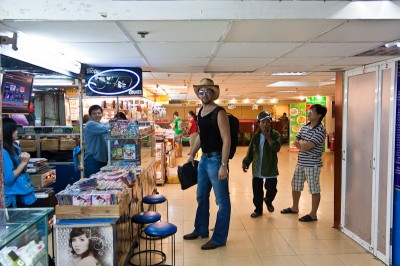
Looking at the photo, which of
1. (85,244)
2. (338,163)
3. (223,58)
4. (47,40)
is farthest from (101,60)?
(338,163)

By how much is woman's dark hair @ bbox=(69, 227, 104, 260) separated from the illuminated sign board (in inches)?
96.6

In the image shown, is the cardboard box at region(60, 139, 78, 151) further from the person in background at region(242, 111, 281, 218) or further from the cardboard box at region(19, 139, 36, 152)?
the person in background at region(242, 111, 281, 218)

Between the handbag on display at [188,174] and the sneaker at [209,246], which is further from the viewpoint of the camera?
the handbag on display at [188,174]

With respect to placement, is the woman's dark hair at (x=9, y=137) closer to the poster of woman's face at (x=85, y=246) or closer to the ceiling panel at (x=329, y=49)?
the poster of woman's face at (x=85, y=246)

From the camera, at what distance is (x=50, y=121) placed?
27.9 ft

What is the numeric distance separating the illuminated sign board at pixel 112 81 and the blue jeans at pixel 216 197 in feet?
5.11

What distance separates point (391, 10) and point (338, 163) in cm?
270

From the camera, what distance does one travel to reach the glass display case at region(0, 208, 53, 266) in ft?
5.48

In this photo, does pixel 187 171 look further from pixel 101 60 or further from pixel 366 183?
pixel 366 183

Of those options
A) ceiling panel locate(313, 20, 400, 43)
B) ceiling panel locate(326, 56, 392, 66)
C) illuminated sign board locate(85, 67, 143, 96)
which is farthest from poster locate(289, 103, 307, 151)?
ceiling panel locate(313, 20, 400, 43)

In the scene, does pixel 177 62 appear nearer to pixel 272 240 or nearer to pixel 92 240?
pixel 92 240

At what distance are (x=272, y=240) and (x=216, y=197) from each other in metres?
1.03

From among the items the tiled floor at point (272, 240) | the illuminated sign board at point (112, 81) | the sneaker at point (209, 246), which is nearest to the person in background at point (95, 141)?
the illuminated sign board at point (112, 81)

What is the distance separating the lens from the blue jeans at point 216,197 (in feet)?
12.7
